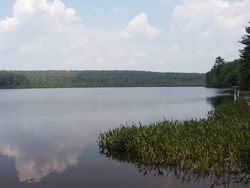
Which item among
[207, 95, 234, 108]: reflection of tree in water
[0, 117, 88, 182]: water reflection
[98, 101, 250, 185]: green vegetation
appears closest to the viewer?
[98, 101, 250, 185]: green vegetation

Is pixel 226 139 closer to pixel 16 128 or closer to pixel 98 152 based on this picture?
pixel 98 152

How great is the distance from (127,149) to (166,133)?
2612 millimetres

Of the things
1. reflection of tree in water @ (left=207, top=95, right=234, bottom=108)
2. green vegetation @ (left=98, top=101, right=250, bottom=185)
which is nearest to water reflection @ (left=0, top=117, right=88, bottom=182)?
green vegetation @ (left=98, top=101, right=250, bottom=185)

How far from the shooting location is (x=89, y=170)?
779 inches

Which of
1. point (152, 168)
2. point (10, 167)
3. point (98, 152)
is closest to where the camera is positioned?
point (152, 168)

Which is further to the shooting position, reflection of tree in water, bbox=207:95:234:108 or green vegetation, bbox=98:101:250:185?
reflection of tree in water, bbox=207:95:234:108

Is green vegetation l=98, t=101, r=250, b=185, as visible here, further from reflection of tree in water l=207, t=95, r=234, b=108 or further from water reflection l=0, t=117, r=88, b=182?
reflection of tree in water l=207, t=95, r=234, b=108

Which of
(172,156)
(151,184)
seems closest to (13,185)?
(151,184)

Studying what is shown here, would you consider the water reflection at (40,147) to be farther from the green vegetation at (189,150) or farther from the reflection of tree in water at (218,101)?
the reflection of tree in water at (218,101)

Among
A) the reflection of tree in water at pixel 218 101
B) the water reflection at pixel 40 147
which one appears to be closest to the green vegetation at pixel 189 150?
the water reflection at pixel 40 147

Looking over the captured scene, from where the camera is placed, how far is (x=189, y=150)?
18.7m

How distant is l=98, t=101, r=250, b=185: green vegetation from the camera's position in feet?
55.5

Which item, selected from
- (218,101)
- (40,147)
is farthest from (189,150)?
(218,101)

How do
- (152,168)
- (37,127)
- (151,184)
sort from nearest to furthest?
(151,184) → (152,168) → (37,127)
